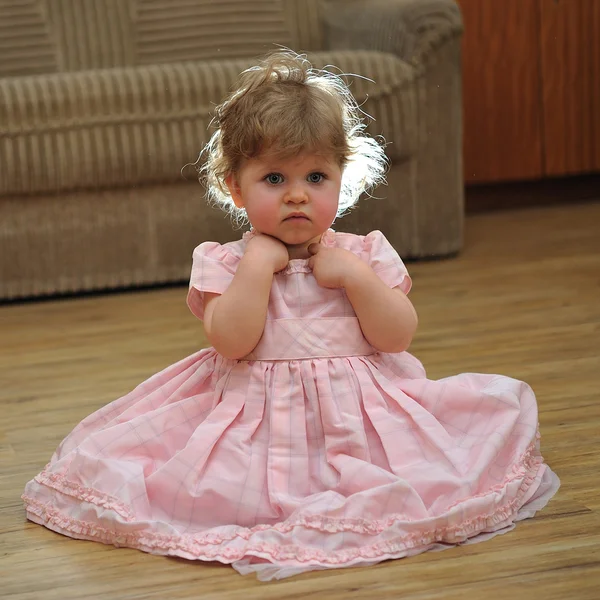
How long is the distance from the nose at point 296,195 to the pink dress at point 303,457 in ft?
0.28

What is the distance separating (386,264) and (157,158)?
44.4 inches

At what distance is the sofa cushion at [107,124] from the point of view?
7.22 feet

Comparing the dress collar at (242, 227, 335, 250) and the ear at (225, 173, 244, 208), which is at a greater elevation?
the ear at (225, 173, 244, 208)

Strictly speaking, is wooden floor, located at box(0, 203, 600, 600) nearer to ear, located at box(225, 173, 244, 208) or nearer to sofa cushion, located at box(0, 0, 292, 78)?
ear, located at box(225, 173, 244, 208)

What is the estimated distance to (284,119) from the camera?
1141 millimetres

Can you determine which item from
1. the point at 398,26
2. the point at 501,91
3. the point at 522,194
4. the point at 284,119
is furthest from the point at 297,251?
the point at 522,194

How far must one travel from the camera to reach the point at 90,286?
232 cm

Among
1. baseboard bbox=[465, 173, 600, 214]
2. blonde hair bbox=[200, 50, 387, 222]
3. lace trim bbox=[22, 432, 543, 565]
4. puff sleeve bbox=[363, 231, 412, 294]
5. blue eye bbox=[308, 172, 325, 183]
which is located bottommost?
baseboard bbox=[465, 173, 600, 214]

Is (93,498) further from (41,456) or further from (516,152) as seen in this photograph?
(516,152)

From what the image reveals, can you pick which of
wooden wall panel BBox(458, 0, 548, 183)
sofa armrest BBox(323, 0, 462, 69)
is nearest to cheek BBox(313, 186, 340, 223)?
sofa armrest BBox(323, 0, 462, 69)

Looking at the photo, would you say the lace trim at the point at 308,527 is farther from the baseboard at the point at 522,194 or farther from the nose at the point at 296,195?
the baseboard at the point at 522,194

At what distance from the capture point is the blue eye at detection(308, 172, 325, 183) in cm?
117

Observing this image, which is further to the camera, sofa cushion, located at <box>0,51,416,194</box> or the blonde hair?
sofa cushion, located at <box>0,51,416,194</box>

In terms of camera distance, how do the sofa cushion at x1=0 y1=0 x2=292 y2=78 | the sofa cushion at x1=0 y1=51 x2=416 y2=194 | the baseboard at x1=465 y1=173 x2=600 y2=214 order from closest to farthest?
the sofa cushion at x1=0 y1=51 x2=416 y2=194
the sofa cushion at x1=0 y1=0 x2=292 y2=78
the baseboard at x1=465 y1=173 x2=600 y2=214
